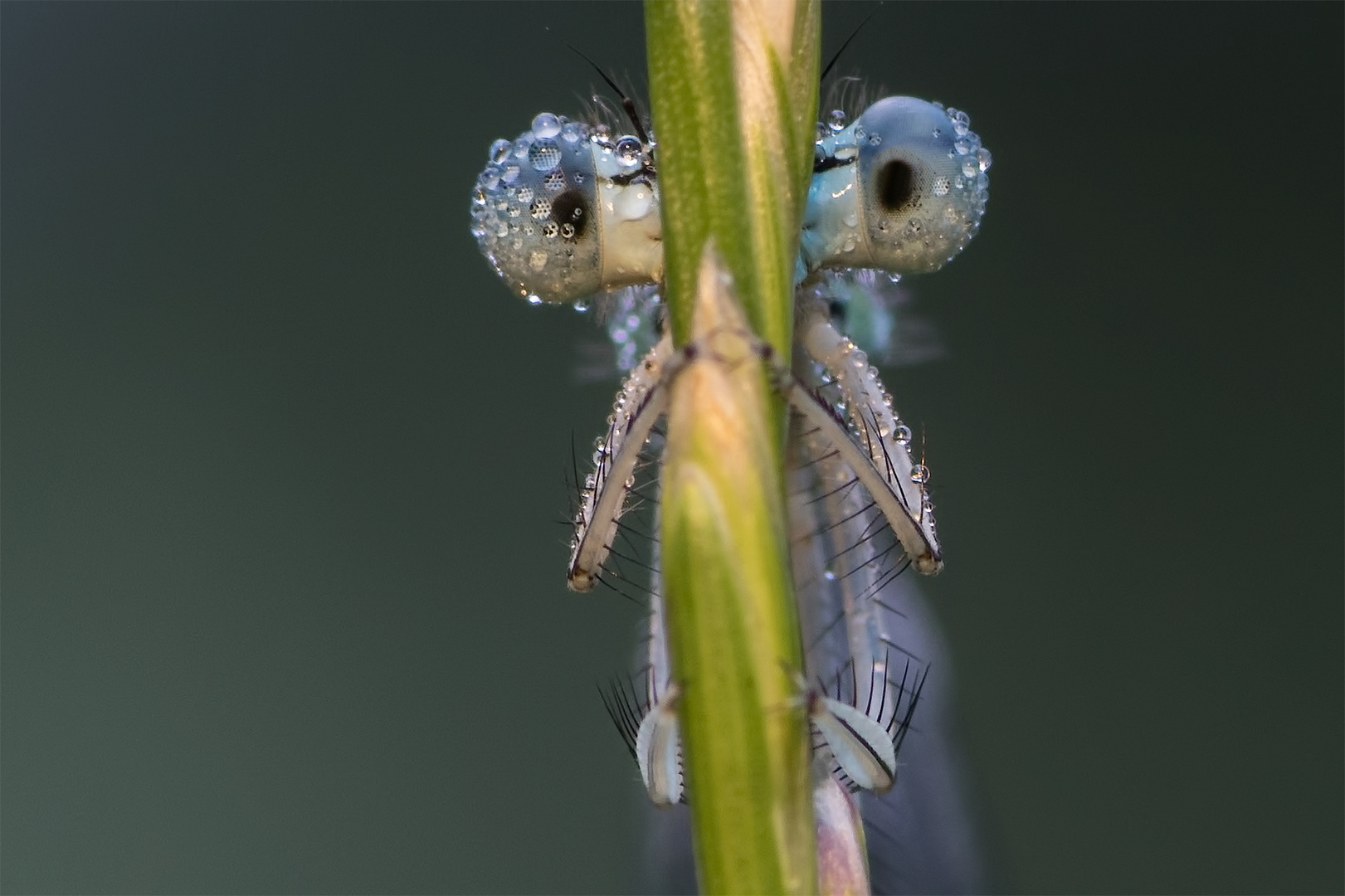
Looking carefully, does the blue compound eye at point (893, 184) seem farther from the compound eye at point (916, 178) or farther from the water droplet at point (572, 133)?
the water droplet at point (572, 133)

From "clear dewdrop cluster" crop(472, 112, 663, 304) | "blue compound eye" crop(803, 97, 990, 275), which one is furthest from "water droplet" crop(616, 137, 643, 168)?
"blue compound eye" crop(803, 97, 990, 275)

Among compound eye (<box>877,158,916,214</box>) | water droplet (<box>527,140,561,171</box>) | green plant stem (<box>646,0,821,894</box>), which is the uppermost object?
water droplet (<box>527,140,561,171</box>)

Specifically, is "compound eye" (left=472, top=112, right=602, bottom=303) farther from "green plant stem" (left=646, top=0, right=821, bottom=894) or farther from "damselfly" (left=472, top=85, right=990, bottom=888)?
"green plant stem" (left=646, top=0, right=821, bottom=894)

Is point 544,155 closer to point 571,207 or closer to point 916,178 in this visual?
point 571,207

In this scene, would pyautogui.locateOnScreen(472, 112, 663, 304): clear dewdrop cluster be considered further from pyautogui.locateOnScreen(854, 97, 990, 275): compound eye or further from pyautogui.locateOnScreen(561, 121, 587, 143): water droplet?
pyautogui.locateOnScreen(854, 97, 990, 275): compound eye

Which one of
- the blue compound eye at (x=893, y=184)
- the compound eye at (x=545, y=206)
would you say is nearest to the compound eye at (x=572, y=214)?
the compound eye at (x=545, y=206)

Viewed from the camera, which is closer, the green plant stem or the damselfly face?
the green plant stem

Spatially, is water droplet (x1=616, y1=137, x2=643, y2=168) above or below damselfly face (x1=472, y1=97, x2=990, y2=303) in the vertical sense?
above
